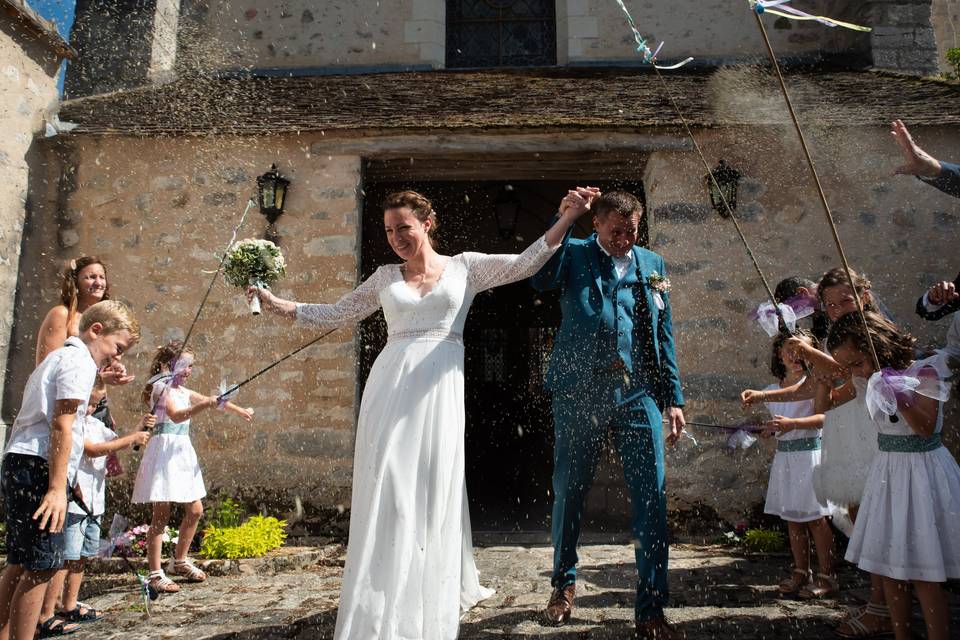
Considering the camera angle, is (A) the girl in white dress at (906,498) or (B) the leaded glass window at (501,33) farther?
(B) the leaded glass window at (501,33)

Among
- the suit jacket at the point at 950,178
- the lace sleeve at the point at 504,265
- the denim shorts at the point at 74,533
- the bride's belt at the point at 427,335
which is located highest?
the suit jacket at the point at 950,178

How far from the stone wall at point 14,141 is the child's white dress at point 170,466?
2590 millimetres

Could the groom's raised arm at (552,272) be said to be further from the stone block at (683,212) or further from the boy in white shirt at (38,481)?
the stone block at (683,212)

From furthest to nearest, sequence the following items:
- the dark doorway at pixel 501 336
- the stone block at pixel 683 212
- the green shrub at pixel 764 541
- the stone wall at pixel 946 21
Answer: the stone wall at pixel 946 21 < the dark doorway at pixel 501 336 < the stone block at pixel 683 212 < the green shrub at pixel 764 541

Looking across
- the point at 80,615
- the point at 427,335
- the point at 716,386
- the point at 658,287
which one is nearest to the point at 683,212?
the point at 716,386

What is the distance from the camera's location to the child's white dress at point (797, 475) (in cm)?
390

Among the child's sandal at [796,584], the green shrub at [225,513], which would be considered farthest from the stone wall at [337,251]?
the child's sandal at [796,584]

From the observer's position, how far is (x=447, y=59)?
9469 millimetres

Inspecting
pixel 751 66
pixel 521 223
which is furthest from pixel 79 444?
pixel 751 66

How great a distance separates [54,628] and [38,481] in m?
1.06

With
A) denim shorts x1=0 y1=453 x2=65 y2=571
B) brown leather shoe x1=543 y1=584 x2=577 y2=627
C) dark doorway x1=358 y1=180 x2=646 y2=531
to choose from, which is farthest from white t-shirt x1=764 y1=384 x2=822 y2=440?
dark doorway x1=358 y1=180 x2=646 y2=531

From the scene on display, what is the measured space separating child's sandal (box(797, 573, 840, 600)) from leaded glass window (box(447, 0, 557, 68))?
24.7ft

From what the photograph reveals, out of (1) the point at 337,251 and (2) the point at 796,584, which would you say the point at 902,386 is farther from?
(1) the point at 337,251

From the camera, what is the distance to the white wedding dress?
104 inches
